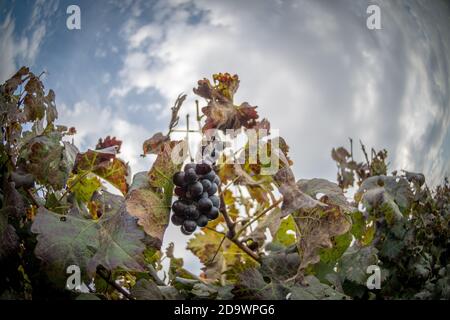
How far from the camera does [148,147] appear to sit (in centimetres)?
55

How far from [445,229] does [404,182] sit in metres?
0.13

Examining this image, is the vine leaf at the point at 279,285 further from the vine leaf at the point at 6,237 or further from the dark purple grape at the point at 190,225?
the vine leaf at the point at 6,237

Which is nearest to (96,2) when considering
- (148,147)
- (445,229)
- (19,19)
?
(19,19)

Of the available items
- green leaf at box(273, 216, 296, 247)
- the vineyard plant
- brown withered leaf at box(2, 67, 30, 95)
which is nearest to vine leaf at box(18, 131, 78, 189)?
the vineyard plant

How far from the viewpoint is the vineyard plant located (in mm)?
417

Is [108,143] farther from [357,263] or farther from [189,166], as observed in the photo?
[357,263]

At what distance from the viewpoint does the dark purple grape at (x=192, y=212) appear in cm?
48

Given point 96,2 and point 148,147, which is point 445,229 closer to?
point 148,147

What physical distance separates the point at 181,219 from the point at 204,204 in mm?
37

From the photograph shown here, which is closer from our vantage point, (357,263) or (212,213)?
(212,213)

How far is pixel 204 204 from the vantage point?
18.7 inches

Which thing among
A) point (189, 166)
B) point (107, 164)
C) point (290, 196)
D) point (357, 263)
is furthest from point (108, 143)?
point (357, 263)

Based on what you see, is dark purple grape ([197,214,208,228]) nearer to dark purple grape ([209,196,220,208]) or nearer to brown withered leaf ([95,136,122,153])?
dark purple grape ([209,196,220,208])

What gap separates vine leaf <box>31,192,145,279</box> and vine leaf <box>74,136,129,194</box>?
9 cm
